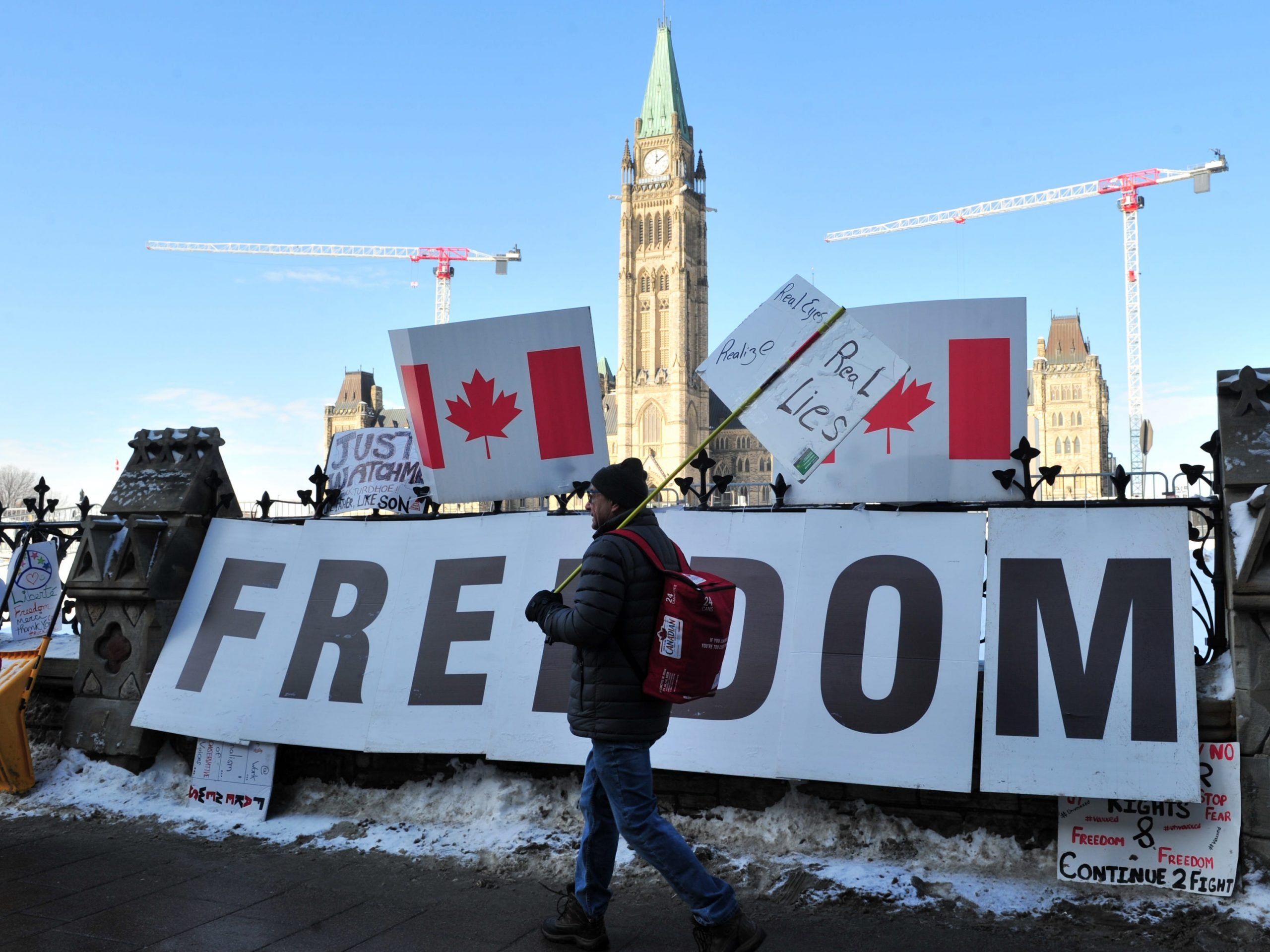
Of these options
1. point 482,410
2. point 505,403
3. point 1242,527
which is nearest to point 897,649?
point 1242,527

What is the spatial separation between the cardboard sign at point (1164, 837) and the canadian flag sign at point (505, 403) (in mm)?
3945

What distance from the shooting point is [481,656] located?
644 centimetres

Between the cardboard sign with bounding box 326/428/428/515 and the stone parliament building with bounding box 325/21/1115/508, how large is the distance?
109979 millimetres

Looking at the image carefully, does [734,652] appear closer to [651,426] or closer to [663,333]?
[651,426]

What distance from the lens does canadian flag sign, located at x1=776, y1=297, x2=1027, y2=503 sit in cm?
639

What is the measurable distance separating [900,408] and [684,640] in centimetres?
297

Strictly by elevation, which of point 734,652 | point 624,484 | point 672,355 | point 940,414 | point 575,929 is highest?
point 672,355

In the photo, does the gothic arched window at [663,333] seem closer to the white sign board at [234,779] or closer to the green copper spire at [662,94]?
the green copper spire at [662,94]

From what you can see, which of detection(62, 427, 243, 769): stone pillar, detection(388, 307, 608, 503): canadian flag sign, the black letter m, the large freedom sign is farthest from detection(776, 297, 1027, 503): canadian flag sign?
detection(62, 427, 243, 769): stone pillar

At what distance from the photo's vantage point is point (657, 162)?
136 m

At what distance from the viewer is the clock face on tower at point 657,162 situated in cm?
13438

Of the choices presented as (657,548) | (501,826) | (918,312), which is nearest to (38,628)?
(501,826)

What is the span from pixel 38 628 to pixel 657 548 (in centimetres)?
554

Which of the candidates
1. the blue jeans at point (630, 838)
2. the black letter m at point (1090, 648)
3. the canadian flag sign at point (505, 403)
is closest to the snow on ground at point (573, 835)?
the black letter m at point (1090, 648)
